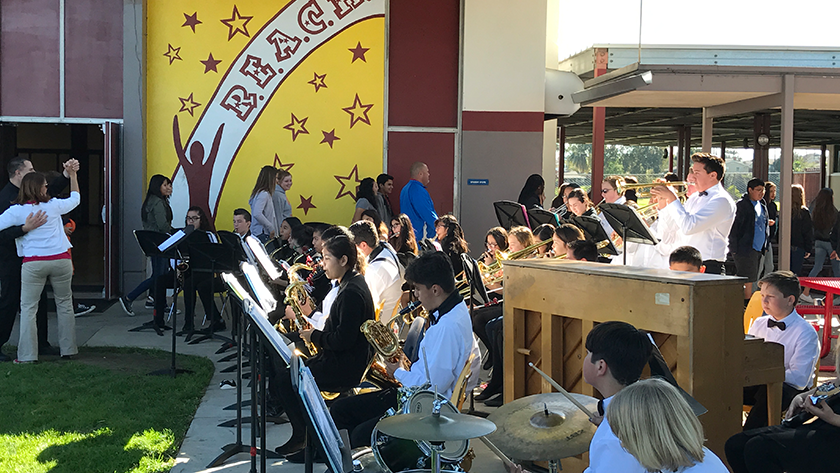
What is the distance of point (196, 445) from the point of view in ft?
16.9

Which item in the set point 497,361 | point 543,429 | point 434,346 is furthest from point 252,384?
point 497,361

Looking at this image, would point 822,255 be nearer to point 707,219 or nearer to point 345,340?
point 707,219

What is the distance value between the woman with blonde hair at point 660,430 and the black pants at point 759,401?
90.5 inches

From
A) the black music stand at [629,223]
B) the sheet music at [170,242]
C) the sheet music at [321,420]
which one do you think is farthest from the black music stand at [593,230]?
the sheet music at [321,420]

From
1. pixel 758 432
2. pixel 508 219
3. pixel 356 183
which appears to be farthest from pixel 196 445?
pixel 356 183

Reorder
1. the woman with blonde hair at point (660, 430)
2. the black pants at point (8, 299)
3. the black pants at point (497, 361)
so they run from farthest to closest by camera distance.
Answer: the black pants at point (8, 299) → the black pants at point (497, 361) → the woman with blonde hair at point (660, 430)

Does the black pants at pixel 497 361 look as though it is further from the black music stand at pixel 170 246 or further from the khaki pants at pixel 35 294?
the khaki pants at pixel 35 294

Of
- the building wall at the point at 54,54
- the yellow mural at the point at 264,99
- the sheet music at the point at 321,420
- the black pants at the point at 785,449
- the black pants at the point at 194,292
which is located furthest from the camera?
the yellow mural at the point at 264,99

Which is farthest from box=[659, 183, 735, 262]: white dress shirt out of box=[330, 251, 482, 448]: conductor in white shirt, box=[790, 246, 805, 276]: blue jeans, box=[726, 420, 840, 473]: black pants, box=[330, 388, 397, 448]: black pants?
box=[790, 246, 805, 276]: blue jeans

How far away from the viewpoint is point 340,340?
466cm

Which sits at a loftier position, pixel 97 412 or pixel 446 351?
pixel 446 351

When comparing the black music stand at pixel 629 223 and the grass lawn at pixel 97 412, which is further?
the black music stand at pixel 629 223

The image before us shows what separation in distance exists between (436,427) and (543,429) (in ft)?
1.67

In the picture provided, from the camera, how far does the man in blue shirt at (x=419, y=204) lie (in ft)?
32.8
